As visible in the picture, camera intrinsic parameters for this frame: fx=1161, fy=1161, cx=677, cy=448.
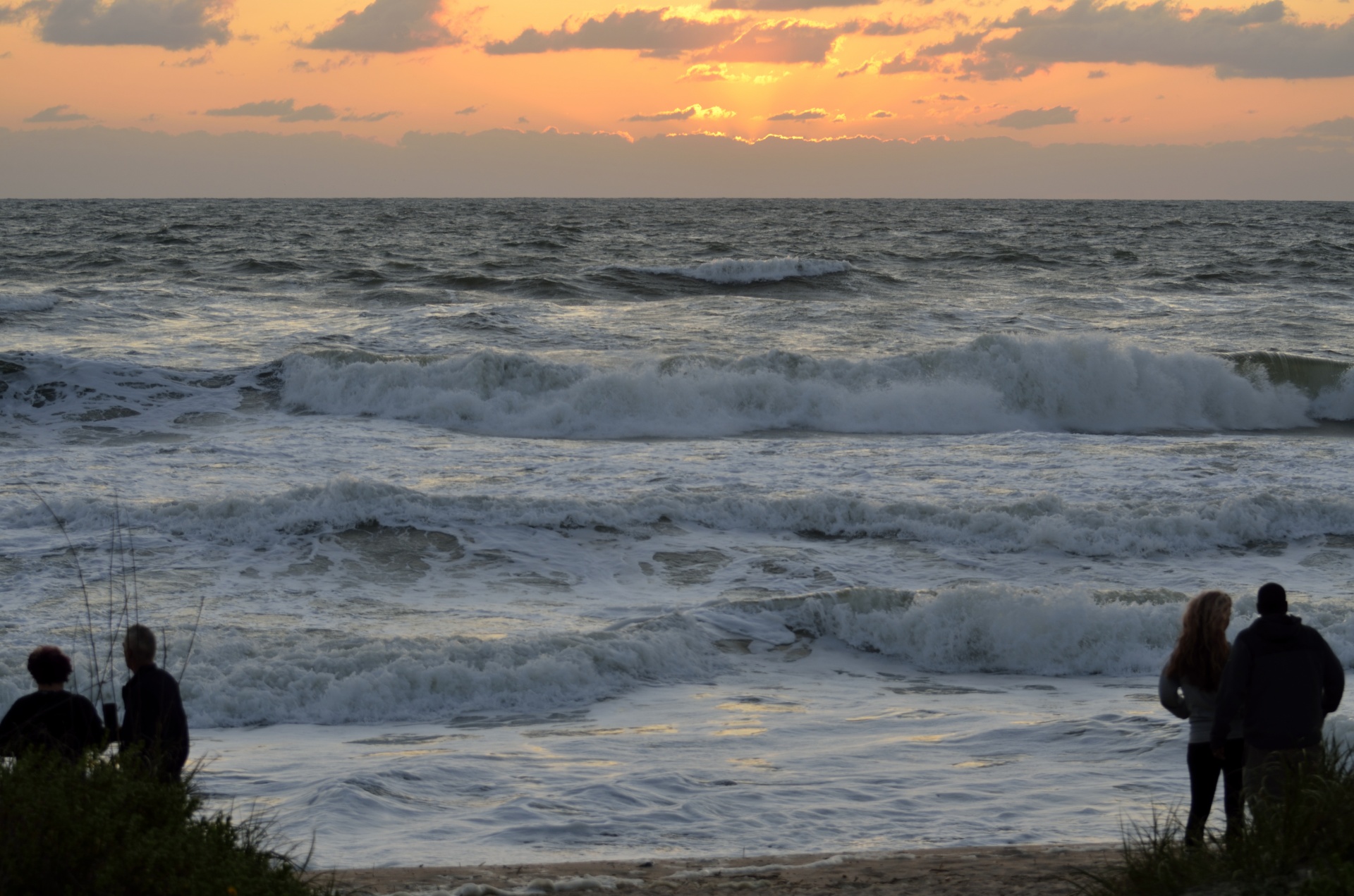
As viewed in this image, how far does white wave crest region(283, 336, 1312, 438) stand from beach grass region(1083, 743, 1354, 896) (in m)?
15.5

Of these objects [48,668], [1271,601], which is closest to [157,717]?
[48,668]

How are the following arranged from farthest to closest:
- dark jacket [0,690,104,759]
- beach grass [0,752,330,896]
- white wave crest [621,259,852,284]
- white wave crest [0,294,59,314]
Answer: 1. white wave crest [621,259,852,284]
2. white wave crest [0,294,59,314]
3. dark jacket [0,690,104,759]
4. beach grass [0,752,330,896]

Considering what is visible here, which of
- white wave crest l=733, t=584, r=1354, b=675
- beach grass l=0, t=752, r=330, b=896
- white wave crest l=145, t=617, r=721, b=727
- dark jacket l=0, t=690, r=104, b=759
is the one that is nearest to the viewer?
beach grass l=0, t=752, r=330, b=896

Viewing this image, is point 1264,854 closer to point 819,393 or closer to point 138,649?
point 138,649

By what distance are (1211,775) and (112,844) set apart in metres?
4.55

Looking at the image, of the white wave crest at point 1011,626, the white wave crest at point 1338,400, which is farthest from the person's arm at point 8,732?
the white wave crest at point 1338,400

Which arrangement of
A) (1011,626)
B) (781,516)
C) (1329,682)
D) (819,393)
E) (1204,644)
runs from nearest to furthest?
(1329,682) → (1204,644) → (1011,626) → (781,516) → (819,393)

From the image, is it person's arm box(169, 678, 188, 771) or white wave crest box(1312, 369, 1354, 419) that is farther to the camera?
white wave crest box(1312, 369, 1354, 419)

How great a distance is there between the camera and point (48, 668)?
505 cm

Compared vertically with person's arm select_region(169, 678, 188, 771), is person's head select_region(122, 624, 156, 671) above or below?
above

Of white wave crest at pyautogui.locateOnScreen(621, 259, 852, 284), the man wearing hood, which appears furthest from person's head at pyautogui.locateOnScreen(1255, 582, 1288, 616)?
white wave crest at pyautogui.locateOnScreen(621, 259, 852, 284)

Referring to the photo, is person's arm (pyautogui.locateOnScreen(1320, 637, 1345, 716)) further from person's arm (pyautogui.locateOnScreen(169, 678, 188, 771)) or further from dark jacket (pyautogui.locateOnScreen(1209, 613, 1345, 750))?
person's arm (pyautogui.locateOnScreen(169, 678, 188, 771))

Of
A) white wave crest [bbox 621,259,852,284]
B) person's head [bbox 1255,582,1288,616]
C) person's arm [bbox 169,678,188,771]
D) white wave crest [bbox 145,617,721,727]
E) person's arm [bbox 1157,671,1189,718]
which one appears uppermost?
white wave crest [bbox 621,259,852,284]

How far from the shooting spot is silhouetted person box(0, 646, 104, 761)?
4.79 metres
